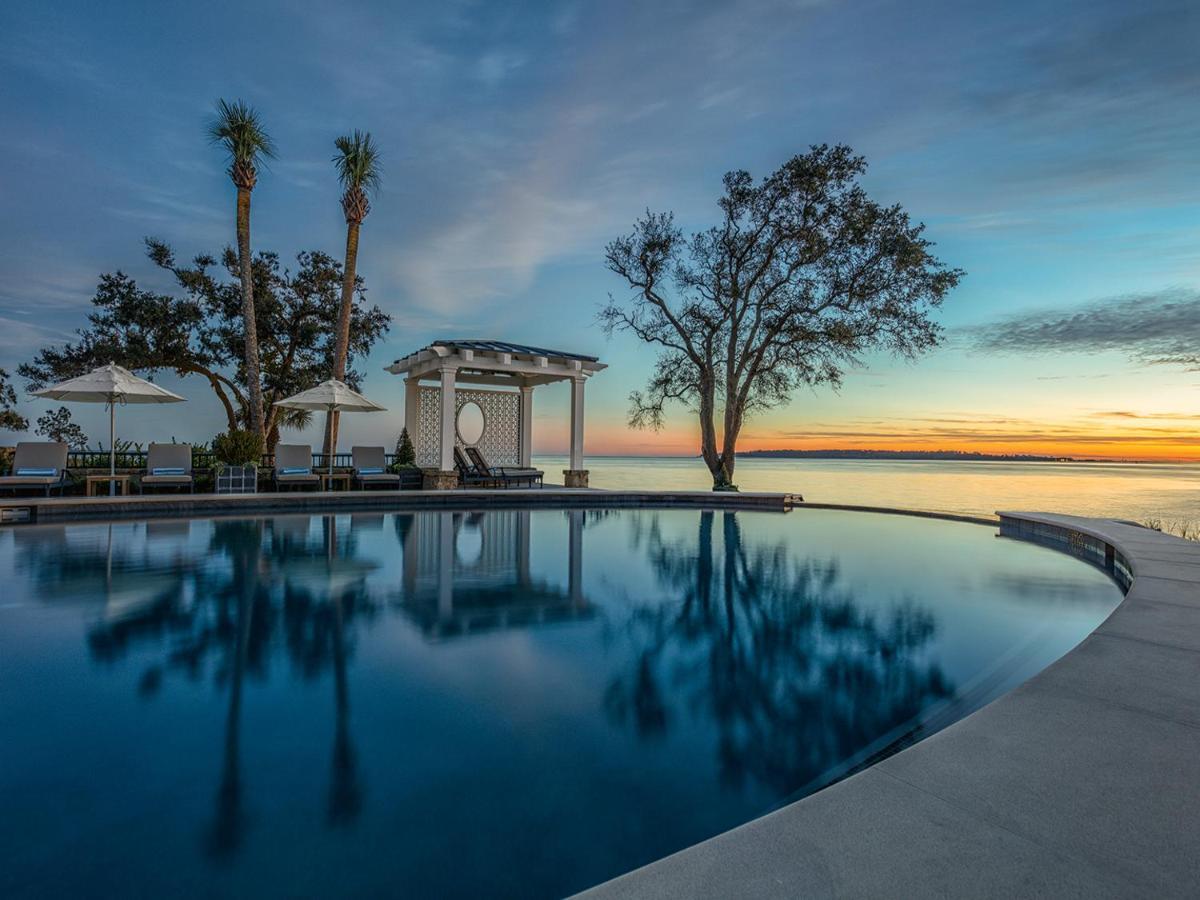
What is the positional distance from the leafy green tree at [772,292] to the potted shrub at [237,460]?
833 cm

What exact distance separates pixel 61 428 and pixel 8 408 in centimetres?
198

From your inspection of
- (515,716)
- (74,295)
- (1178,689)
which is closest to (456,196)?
(74,295)

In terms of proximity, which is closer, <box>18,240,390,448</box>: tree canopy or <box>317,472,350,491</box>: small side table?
<box>317,472,350,491</box>: small side table

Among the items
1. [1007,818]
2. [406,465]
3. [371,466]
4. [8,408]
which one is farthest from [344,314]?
[1007,818]

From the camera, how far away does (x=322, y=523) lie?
9758mm

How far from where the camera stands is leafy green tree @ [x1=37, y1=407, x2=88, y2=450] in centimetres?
1778

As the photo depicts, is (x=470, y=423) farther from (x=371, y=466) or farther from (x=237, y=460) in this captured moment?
(x=237, y=460)

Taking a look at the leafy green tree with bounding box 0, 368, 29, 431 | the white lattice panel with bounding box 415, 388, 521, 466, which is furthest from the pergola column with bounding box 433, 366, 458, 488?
the leafy green tree with bounding box 0, 368, 29, 431

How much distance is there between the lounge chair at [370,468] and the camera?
13133 mm

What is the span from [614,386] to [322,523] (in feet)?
29.2

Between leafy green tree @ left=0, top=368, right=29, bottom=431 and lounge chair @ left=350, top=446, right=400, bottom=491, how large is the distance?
10303 millimetres

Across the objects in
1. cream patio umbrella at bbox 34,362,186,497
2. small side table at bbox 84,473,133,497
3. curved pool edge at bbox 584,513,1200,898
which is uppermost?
cream patio umbrella at bbox 34,362,186,497

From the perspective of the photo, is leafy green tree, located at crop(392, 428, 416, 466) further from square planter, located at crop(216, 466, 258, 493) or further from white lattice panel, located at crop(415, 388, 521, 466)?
square planter, located at crop(216, 466, 258, 493)

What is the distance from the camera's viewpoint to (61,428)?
59.6 feet
